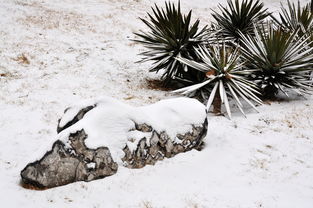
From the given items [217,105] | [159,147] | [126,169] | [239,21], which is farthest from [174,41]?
[126,169]

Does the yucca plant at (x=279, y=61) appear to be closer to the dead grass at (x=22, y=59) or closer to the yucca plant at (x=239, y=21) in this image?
the yucca plant at (x=239, y=21)

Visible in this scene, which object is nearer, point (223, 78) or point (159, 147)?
point (159, 147)

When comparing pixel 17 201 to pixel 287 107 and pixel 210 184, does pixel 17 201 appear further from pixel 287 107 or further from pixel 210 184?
pixel 287 107

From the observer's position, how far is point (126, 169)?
176 inches

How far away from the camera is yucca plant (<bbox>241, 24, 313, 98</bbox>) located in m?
6.95

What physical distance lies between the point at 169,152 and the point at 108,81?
4412 millimetres

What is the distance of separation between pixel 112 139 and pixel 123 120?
0.34 metres

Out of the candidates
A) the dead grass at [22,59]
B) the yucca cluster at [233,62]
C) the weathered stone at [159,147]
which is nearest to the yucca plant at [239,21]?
the yucca cluster at [233,62]

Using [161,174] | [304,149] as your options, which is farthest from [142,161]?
[304,149]

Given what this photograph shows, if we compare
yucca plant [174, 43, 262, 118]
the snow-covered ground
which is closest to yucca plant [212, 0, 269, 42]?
yucca plant [174, 43, 262, 118]

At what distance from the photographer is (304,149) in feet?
16.8

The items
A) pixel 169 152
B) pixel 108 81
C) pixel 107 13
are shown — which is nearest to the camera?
pixel 169 152

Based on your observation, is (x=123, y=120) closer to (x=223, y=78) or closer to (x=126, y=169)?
(x=126, y=169)

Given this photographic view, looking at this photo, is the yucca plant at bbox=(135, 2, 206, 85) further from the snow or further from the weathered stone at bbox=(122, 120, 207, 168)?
the weathered stone at bbox=(122, 120, 207, 168)
